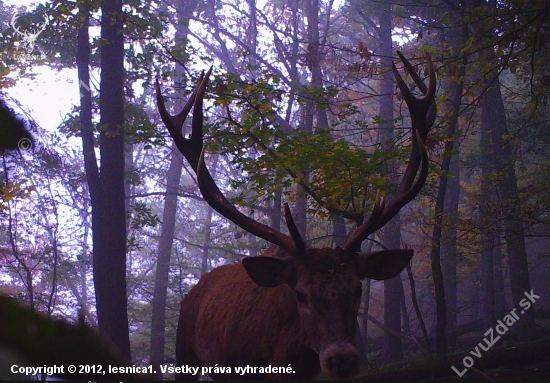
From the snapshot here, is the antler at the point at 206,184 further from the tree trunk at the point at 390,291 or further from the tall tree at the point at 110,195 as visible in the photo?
the tree trunk at the point at 390,291

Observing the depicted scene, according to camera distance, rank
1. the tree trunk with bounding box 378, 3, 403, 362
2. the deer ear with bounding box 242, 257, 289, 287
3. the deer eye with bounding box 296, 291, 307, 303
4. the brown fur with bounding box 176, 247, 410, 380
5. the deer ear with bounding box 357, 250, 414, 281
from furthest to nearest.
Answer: the tree trunk with bounding box 378, 3, 403, 362, the deer ear with bounding box 357, 250, 414, 281, the deer ear with bounding box 242, 257, 289, 287, the deer eye with bounding box 296, 291, 307, 303, the brown fur with bounding box 176, 247, 410, 380

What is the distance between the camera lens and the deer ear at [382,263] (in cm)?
468

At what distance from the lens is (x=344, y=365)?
380 centimetres

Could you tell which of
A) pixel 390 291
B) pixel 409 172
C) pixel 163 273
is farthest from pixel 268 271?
pixel 163 273

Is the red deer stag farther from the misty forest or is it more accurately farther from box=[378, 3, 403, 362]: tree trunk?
box=[378, 3, 403, 362]: tree trunk

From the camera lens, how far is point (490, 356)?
6141mm

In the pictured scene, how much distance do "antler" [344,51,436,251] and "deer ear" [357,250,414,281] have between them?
0.20 meters

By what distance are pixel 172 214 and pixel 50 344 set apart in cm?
2468

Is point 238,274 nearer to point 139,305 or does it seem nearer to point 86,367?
point 86,367

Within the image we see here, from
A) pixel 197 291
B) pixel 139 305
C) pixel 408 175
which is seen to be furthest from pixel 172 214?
pixel 408 175

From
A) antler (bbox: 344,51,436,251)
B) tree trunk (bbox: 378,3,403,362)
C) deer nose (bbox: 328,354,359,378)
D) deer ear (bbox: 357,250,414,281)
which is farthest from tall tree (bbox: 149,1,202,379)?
deer nose (bbox: 328,354,359,378)

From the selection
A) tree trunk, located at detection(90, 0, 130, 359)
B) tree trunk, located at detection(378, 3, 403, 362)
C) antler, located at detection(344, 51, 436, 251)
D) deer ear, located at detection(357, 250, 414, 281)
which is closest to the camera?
deer ear, located at detection(357, 250, 414, 281)

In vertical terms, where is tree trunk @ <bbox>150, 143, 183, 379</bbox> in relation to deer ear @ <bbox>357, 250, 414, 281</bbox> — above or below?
above

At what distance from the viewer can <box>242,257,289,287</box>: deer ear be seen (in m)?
4.58
